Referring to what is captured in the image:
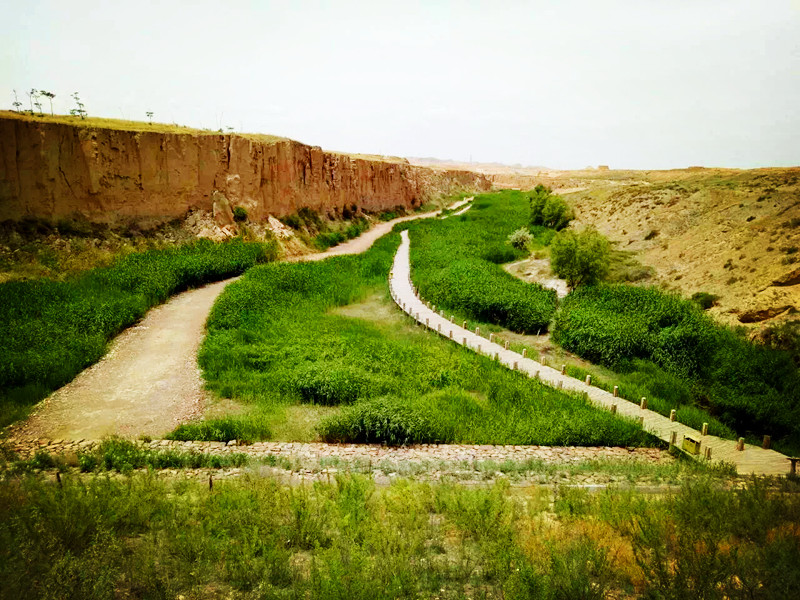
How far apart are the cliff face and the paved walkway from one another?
→ 1374 cm

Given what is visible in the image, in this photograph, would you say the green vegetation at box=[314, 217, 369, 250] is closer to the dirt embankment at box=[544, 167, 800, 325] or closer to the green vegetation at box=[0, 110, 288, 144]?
the green vegetation at box=[0, 110, 288, 144]

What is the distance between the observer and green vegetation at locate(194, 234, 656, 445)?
11.4 m

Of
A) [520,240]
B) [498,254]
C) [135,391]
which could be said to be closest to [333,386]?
[135,391]

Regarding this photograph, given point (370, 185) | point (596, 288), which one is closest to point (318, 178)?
point (370, 185)

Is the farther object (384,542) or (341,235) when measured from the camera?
(341,235)

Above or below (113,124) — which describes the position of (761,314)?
below

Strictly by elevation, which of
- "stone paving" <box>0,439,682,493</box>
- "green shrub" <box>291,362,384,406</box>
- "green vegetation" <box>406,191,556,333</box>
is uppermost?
"green vegetation" <box>406,191,556,333</box>

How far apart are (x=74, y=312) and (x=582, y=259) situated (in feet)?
71.1

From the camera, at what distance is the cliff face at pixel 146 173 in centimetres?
1911

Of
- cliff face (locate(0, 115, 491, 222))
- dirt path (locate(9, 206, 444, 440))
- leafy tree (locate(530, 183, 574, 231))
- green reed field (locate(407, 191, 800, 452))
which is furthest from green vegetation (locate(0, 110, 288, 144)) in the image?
leafy tree (locate(530, 183, 574, 231))

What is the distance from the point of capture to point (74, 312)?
15625 millimetres

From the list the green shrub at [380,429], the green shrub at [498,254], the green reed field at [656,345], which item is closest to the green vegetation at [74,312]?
the green shrub at [380,429]

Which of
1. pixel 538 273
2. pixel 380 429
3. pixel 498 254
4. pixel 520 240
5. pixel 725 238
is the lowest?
pixel 380 429

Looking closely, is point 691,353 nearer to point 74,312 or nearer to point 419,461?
point 419,461
